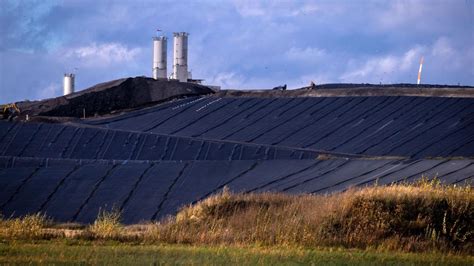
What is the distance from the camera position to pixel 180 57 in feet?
153

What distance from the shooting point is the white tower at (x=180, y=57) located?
45.8 metres

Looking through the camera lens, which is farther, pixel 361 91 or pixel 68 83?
pixel 68 83

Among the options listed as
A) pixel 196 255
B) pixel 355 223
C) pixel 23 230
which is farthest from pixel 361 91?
pixel 196 255

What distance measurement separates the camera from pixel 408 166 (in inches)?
843

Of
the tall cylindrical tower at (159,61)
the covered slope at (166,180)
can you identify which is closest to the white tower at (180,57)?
the tall cylindrical tower at (159,61)

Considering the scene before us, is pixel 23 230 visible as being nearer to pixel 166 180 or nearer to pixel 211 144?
pixel 166 180

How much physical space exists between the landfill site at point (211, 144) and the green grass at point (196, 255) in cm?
569

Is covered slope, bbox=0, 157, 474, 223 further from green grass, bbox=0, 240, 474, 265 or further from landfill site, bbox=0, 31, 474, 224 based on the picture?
green grass, bbox=0, 240, 474, 265

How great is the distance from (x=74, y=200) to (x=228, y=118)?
1195cm

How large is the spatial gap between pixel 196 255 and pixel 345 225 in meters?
3.86

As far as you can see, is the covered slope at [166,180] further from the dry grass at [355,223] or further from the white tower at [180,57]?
the white tower at [180,57]

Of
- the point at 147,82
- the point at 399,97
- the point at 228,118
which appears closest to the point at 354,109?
the point at 399,97

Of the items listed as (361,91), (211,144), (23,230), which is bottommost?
(23,230)

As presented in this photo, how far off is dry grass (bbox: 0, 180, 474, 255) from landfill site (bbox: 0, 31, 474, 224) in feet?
8.70
